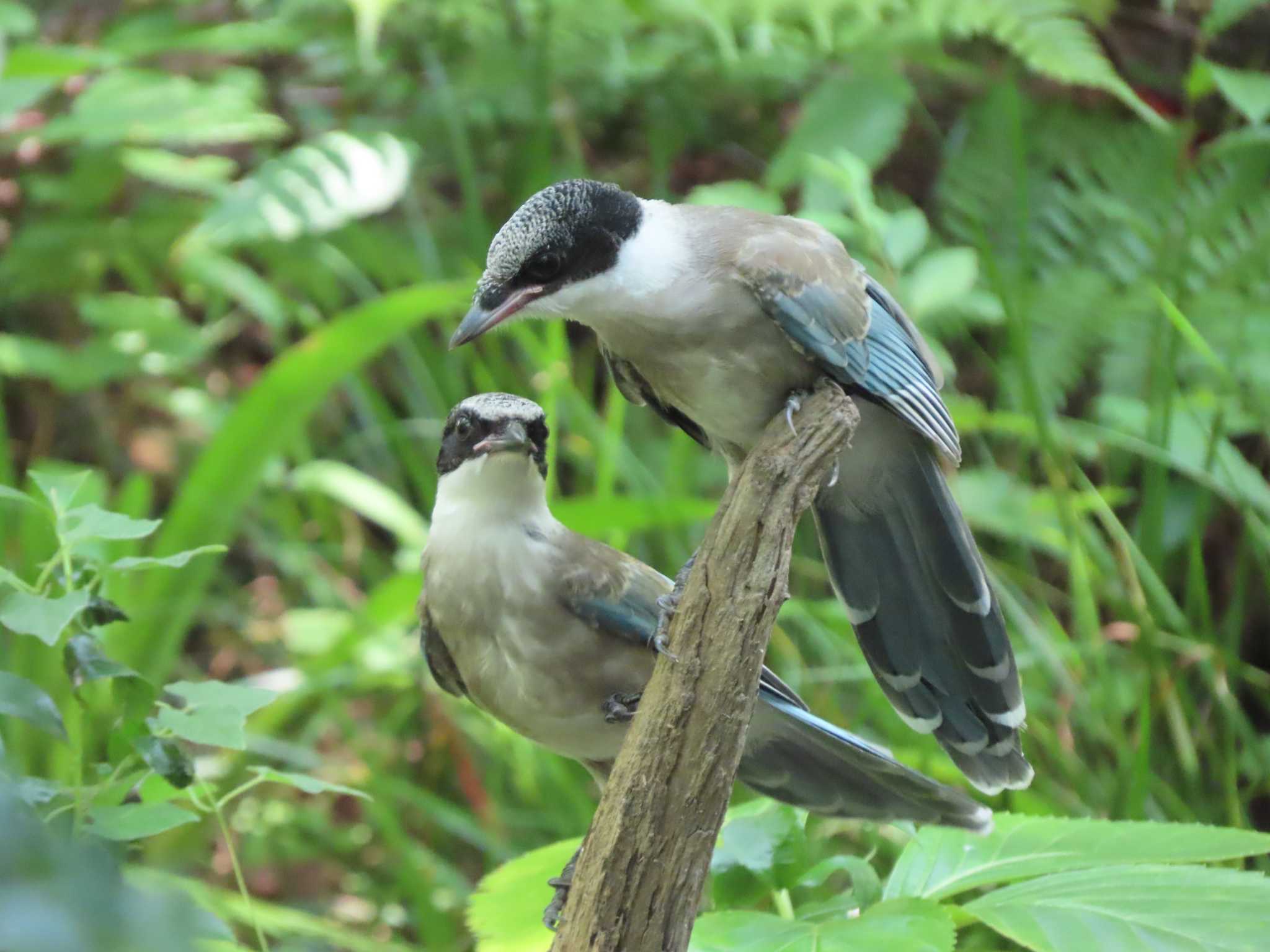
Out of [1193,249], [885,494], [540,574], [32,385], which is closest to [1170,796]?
[885,494]

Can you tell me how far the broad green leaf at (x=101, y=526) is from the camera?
4.20ft

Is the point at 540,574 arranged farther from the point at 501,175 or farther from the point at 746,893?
the point at 501,175

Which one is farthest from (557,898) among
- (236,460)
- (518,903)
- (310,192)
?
(310,192)

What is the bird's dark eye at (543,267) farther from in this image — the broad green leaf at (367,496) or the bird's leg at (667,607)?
the broad green leaf at (367,496)

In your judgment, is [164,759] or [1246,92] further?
[1246,92]

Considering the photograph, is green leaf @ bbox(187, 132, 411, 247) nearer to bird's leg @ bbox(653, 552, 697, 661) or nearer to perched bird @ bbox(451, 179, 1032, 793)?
perched bird @ bbox(451, 179, 1032, 793)

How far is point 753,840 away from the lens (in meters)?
1.61

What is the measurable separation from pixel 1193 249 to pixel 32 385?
11.0ft

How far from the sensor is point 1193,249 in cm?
302

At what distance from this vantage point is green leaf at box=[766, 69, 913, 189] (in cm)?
304

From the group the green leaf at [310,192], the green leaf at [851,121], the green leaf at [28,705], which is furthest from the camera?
the green leaf at [310,192]

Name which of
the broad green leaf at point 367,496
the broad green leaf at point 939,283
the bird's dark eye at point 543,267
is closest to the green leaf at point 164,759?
the bird's dark eye at point 543,267

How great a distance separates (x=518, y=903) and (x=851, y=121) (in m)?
2.09

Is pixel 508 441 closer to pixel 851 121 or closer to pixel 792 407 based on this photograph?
pixel 792 407
